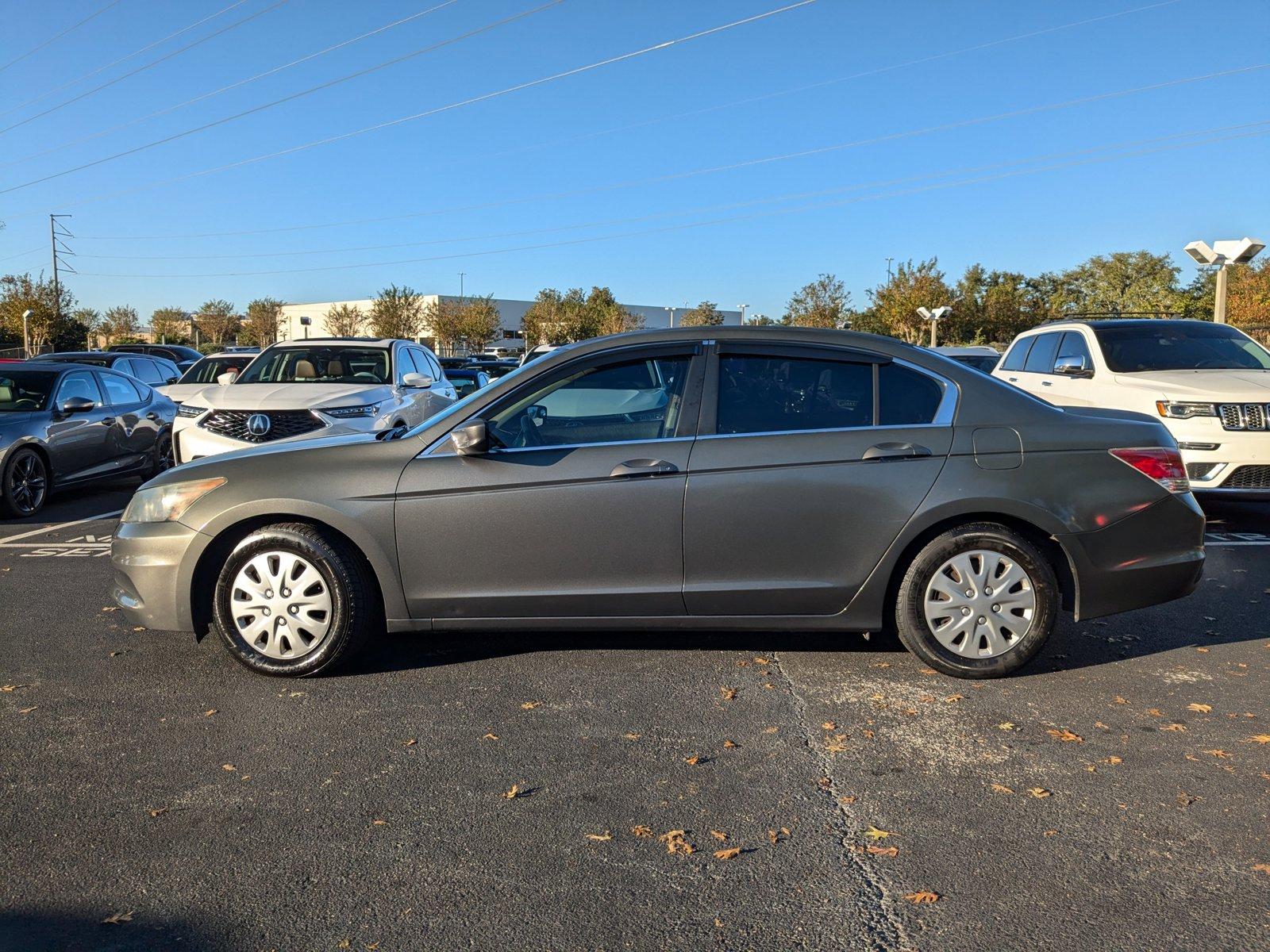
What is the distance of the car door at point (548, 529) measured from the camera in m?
4.94

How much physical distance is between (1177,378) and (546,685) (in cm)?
720

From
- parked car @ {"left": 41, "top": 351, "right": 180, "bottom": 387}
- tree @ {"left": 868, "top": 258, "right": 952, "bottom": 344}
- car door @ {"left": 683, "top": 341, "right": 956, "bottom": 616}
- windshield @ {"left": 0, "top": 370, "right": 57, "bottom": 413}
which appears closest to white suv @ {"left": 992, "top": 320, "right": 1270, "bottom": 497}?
car door @ {"left": 683, "top": 341, "right": 956, "bottom": 616}

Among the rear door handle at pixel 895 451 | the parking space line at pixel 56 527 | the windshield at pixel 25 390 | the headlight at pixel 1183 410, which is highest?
the windshield at pixel 25 390

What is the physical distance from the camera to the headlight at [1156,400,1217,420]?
29.4ft

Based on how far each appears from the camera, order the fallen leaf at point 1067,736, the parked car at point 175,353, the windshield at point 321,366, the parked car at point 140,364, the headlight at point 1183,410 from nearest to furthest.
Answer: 1. the fallen leaf at point 1067,736
2. the headlight at point 1183,410
3. the windshield at point 321,366
4. the parked car at point 140,364
5. the parked car at point 175,353

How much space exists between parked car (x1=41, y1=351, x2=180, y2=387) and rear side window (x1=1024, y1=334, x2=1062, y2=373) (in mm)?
12809

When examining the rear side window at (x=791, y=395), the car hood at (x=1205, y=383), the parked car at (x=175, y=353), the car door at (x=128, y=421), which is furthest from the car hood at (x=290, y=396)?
the parked car at (x=175, y=353)

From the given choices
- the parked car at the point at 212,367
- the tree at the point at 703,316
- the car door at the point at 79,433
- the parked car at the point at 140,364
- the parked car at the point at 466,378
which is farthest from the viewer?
the tree at the point at 703,316

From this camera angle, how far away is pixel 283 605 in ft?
16.4

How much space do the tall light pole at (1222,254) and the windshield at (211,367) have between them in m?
15.7

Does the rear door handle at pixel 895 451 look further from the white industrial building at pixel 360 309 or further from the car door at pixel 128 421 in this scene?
the white industrial building at pixel 360 309

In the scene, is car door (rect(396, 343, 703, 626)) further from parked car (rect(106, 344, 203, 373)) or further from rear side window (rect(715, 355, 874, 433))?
parked car (rect(106, 344, 203, 373))

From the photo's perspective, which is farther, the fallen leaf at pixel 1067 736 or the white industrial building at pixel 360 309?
the white industrial building at pixel 360 309

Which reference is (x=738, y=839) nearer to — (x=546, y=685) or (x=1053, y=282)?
(x=546, y=685)
